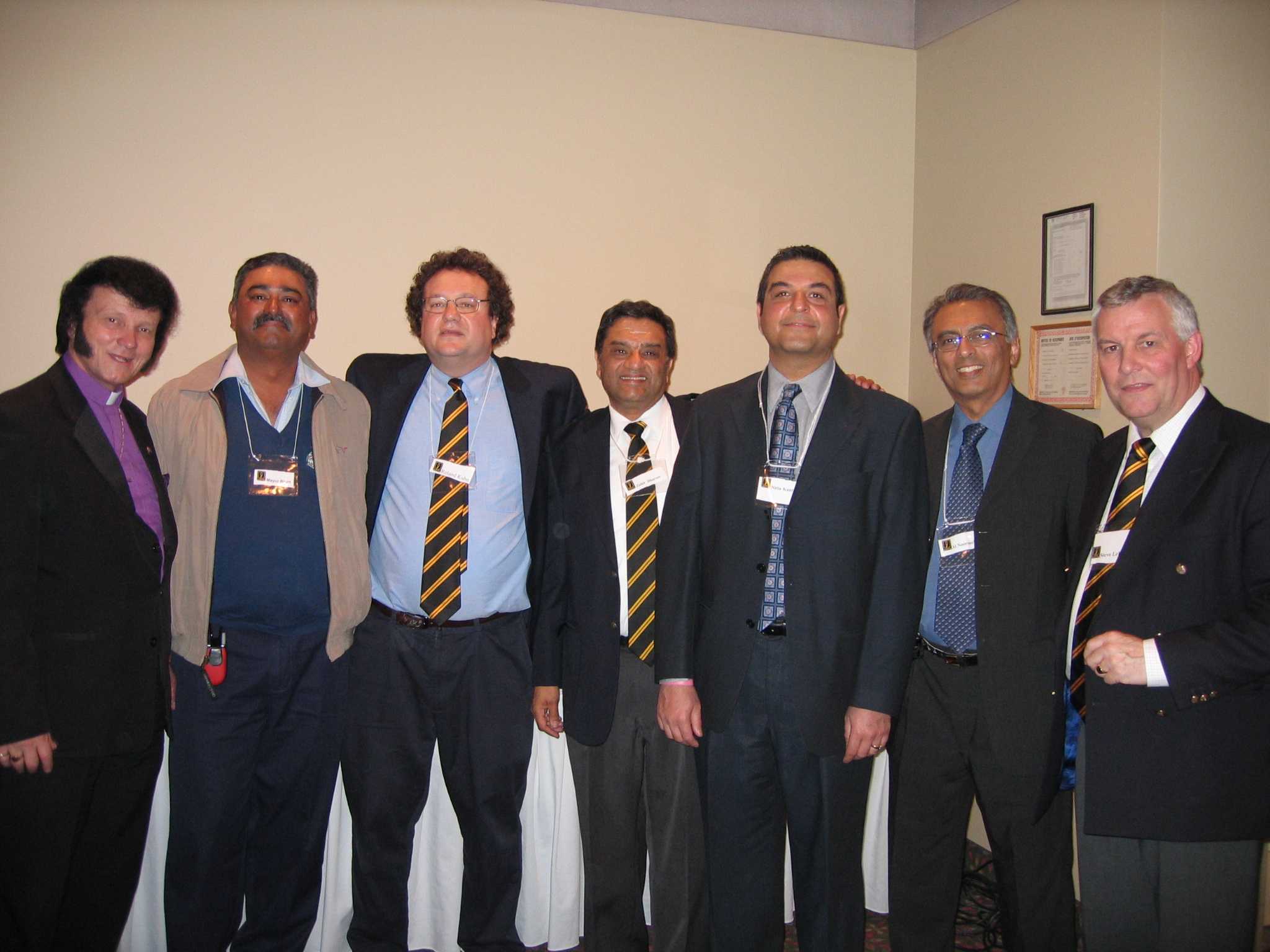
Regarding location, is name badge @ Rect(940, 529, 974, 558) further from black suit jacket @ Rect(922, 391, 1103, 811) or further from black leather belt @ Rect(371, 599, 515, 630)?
black leather belt @ Rect(371, 599, 515, 630)

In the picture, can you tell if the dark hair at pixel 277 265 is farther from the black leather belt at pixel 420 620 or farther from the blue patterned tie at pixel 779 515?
the blue patterned tie at pixel 779 515

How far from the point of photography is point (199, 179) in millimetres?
3502

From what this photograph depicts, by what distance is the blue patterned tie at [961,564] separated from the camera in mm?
2262

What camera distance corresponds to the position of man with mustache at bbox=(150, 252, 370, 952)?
2.31 meters

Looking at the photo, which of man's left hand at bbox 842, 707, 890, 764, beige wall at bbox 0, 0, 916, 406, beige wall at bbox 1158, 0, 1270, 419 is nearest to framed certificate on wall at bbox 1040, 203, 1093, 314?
beige wall at bbox 1158, 0, 1270, 419

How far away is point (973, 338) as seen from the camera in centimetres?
238

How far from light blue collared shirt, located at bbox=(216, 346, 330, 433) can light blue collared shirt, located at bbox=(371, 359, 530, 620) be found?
307 mm

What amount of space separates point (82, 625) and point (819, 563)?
1.78 meters

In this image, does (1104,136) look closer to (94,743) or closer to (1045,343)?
(1045,343)

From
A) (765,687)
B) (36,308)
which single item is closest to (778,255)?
(765,687)

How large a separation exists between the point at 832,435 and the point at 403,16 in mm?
2878

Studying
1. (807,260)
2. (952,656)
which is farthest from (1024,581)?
(807,260)

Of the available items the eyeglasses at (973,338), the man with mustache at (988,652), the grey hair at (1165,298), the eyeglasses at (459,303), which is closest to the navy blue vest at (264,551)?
the eyeglasses at (459,303)

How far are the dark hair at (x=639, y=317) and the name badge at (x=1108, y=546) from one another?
1.31 meters
